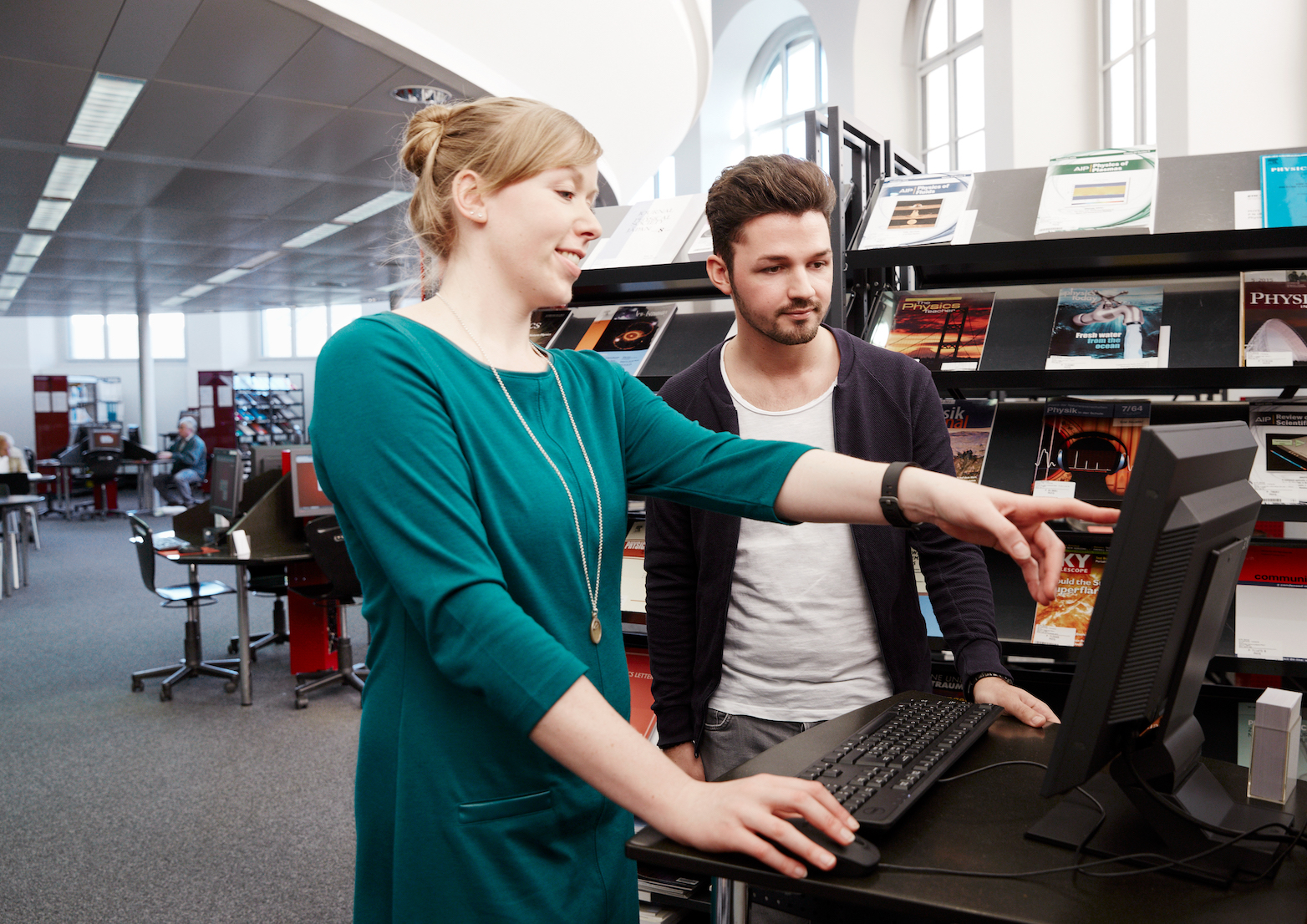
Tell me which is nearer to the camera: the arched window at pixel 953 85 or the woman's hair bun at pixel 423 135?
the woman's hair bun at pixel 423 135

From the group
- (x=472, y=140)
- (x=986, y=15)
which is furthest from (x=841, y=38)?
(x=472, y=140)

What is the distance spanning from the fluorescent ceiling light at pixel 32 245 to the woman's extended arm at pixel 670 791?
11306 mm

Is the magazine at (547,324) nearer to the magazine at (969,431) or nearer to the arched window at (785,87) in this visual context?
the magazine at (969,431)

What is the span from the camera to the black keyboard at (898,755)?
3.07 feet

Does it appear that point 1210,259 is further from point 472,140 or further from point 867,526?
point 472,140

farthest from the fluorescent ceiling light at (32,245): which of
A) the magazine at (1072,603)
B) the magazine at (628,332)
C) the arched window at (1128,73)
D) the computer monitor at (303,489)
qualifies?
the magazine at (1072,603)

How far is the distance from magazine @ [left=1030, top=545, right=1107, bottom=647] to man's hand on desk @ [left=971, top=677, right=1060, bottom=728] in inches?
28.8

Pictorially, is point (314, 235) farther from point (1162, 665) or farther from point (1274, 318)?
point (1162, 665)

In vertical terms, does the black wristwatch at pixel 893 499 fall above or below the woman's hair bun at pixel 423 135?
below

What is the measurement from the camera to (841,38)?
8648 millimetres

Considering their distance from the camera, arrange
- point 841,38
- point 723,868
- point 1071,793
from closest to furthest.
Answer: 1. point 723,868
2. point 1071,793
3. point 841,38

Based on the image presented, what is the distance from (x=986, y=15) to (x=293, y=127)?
5.00 meters

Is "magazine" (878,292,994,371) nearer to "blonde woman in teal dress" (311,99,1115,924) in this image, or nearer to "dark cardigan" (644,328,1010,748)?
"dark cardigan" (644,328,1010,748)

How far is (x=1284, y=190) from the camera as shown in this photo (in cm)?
206
